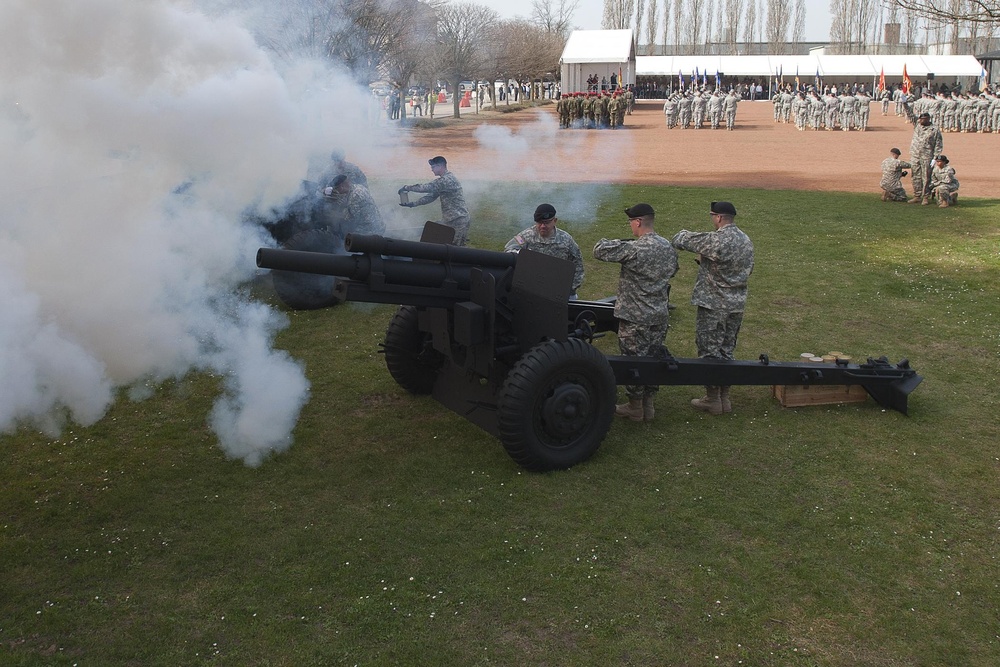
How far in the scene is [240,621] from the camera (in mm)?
4387

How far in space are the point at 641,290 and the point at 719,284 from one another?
74cm

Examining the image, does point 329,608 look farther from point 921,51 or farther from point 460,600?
point 921,51

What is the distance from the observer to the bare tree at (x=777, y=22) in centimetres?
8850

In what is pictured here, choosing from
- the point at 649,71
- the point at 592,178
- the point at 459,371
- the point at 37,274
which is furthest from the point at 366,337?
the point at 649,71

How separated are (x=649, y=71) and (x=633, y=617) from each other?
211ft

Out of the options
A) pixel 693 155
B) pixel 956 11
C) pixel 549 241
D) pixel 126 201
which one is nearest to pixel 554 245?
pixel 549 241

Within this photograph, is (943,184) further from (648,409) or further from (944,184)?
(648,409)

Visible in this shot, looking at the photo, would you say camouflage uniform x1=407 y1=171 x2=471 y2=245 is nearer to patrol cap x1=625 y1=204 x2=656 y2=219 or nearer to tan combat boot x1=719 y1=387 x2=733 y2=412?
patrol cap x1=625 y1=204 x2=656 y2=219

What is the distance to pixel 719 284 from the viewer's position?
7.00 meters

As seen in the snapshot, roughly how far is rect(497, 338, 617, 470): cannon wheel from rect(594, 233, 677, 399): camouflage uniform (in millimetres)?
743

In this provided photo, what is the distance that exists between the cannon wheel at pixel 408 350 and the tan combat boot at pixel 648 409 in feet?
5.52

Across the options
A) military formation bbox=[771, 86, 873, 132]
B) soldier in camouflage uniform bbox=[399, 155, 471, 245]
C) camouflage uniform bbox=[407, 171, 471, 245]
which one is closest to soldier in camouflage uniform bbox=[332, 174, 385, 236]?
soldier in camouflage uniform bbox=[399, 155, 471, 245]

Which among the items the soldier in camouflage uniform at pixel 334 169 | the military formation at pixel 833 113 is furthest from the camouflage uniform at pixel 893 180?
the military formation at pixel 833 113

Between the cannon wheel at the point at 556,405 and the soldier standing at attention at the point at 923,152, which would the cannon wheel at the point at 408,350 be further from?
the soldier standing at attention at the point at 923,152
